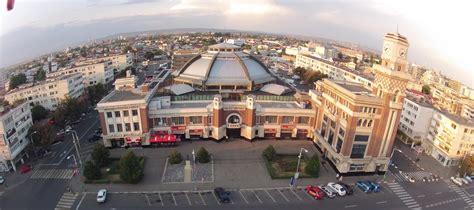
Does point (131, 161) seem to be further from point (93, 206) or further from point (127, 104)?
point (127, 104)

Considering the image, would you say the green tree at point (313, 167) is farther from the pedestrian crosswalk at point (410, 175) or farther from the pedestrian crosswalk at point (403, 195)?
the pedestrian crosswalk at point (410, 175)

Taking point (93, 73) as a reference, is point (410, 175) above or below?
below

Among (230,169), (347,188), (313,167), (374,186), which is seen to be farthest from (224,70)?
(374,186)

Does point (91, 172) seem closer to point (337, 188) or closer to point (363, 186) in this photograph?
point (337, 188)

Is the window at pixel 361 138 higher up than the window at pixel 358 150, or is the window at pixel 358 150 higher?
the window at pixel 361 138

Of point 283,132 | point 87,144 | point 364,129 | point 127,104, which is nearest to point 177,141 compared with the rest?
point 127,104

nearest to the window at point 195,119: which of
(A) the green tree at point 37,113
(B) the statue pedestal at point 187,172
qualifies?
(B) the statue pedestal at point 187,172
